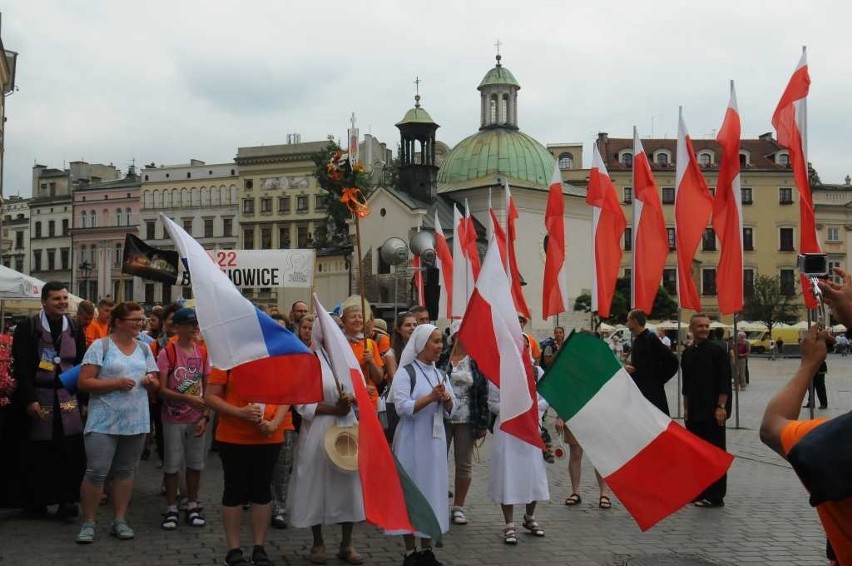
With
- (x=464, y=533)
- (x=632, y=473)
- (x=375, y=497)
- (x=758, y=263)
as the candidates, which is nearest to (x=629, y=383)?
(x=632, y=473)

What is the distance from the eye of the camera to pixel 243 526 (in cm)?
911

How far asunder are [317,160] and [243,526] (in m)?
67.4

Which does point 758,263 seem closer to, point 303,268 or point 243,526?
point 303,268

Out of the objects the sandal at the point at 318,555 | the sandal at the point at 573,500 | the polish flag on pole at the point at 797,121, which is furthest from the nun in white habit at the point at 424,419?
the polish flag on pole at the point at 797,121

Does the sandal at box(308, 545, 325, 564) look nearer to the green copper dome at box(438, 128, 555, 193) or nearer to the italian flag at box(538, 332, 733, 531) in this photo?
the italian flag at box(538, 332, 733, 531)

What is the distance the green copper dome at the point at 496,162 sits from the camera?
6594 centimetres

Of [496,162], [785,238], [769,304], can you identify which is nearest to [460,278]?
[496,162]

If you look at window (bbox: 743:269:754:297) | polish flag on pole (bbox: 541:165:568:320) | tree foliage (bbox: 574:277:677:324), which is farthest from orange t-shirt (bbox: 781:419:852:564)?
window (bbox: 743:269:754:297)

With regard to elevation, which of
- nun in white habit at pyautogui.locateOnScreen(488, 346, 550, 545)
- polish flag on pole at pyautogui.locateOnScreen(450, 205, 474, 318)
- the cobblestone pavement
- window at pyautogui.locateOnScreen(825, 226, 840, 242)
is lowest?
the cobblestone pavement

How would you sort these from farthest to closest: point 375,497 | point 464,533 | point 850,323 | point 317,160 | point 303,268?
point 317,160
point 303,268
point 464,533
point 375,497
point 850,323

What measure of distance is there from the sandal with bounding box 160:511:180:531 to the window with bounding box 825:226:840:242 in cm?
9160

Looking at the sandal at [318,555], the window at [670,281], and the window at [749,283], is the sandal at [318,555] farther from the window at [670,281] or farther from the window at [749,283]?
the window at [670,281]

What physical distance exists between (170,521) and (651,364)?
5.21 m

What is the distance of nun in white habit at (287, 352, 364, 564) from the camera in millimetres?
7516
